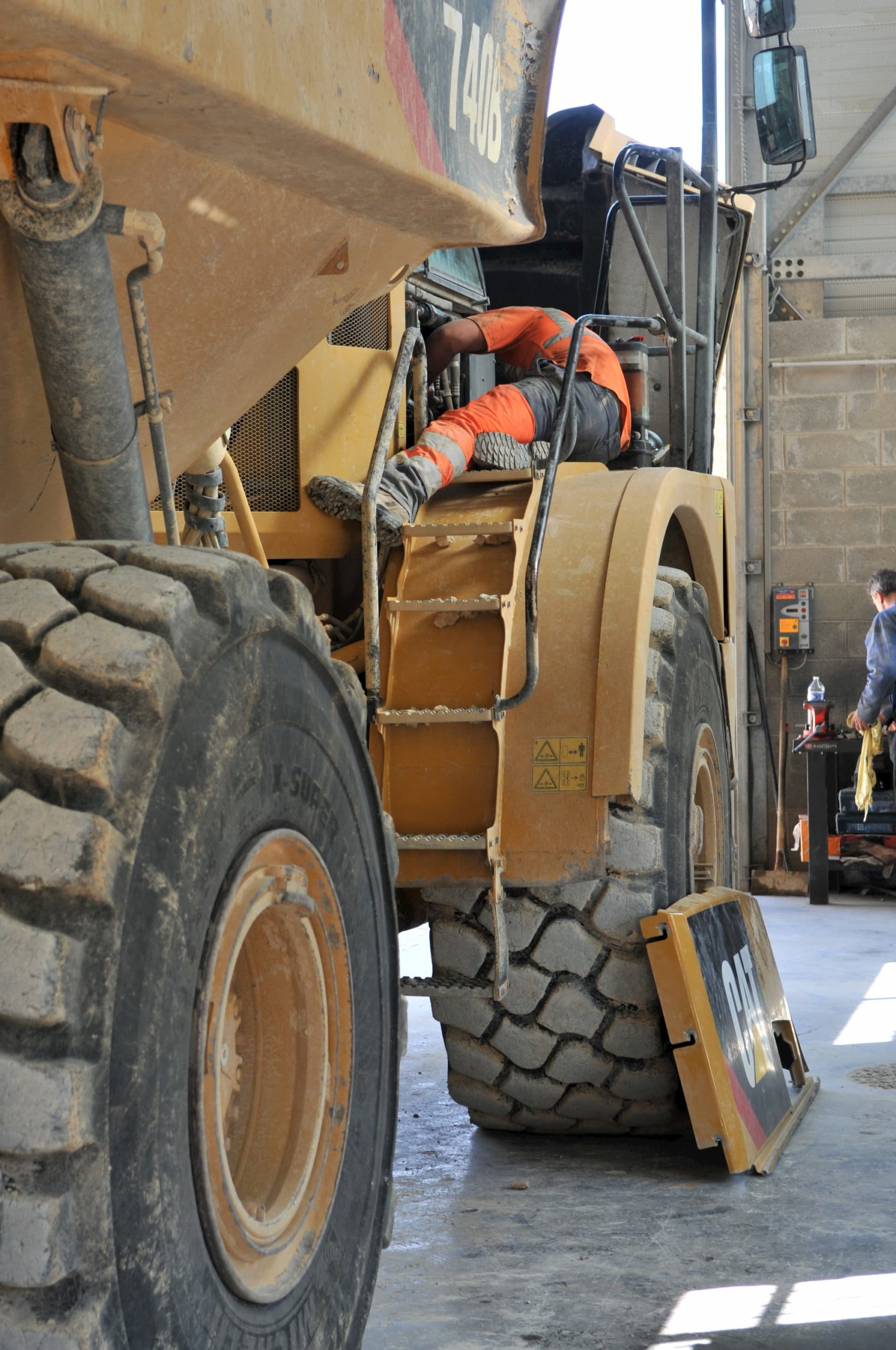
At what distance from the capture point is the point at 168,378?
2.30 meters

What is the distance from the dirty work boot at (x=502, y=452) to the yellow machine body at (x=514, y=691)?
4.5 inches

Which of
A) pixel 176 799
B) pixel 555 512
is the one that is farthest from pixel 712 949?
pixel 176 799

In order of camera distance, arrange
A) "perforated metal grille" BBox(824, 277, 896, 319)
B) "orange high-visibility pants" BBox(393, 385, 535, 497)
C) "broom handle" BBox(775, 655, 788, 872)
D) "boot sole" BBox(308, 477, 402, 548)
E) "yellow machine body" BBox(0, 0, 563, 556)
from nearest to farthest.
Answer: "yellow machine body" BBox(0, 0, 563, 556) → "boot sole" BBox(308, 477, 402, 548) → "orange high-visibility pants" BBox(393, 385, 535, 497) → "broom handle" BBox(775, 655, 788, 872) → "perforated metal grille" BBox(824, 277, 896, 319)

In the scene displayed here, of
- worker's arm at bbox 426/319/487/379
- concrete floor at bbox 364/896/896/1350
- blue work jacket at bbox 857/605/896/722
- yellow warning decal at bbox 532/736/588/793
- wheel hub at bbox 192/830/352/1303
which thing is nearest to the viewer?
wheel hub at bbox 192/830/352/1303

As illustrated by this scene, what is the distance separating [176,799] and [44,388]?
61 centimetres

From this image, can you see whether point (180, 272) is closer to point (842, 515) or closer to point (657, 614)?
point (657, 614)

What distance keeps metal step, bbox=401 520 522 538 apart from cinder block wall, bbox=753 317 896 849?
25.7 ft

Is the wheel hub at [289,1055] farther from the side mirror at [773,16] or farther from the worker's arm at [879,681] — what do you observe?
the worker's arm at [879,681]

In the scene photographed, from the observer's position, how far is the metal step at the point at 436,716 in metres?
3.26

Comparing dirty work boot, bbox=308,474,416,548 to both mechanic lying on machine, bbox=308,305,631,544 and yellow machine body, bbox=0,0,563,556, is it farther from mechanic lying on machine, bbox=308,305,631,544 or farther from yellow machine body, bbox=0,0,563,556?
yellow machine body, bbox=0,0,563,556

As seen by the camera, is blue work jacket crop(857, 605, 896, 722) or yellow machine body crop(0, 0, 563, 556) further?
blue work jacket crop(857, 605, 896, 722)

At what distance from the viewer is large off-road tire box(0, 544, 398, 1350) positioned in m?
1.38

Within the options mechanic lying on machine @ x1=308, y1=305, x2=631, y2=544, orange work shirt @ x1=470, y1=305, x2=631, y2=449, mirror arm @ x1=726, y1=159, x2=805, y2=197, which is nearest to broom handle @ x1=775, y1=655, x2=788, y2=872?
mirror arm @ x1=726, y1=159, x2=805, y2=197

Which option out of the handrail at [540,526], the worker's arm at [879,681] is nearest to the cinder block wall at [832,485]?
the worker's arm at [879,681]
